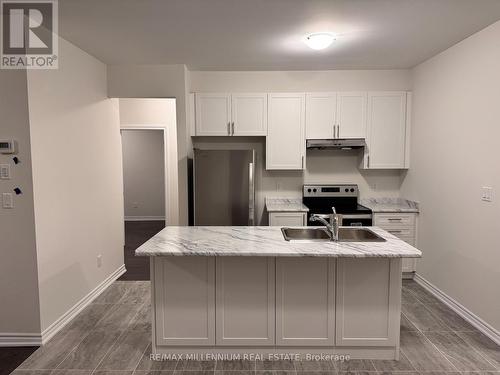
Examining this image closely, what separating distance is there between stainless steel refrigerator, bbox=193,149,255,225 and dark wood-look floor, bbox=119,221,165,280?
1223 mm

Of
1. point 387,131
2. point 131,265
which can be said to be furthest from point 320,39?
point 131,265

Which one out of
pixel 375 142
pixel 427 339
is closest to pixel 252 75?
pixel 375 142

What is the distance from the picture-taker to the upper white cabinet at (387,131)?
411 cm

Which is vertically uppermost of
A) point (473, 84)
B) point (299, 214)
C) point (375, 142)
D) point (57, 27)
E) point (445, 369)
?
point (57, 27)

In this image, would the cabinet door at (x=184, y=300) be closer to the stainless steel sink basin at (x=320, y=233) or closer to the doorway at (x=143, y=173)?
the stainless steel sink basin at (x=320, y=233)

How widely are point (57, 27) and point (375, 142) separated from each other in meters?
3.62

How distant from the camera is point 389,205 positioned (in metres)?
4.28

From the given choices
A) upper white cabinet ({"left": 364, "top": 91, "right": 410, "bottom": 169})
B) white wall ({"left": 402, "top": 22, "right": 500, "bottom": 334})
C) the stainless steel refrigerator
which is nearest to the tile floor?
white wall ({"left": 402, "top": 22, "right": 500, "bottom": 334})

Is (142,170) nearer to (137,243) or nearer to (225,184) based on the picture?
(137,243)

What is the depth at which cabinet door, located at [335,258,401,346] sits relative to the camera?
229cm

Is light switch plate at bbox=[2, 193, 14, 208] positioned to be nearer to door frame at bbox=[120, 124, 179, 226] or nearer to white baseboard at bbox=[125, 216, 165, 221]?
door frame at bbox=[120, 124, 179, 226]

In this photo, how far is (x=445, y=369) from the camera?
7.53 ft

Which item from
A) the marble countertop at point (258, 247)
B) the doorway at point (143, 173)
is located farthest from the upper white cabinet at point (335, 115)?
the doorway at point (143, 173)

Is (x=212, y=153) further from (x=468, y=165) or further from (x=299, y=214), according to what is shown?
(x=468, y=165)
